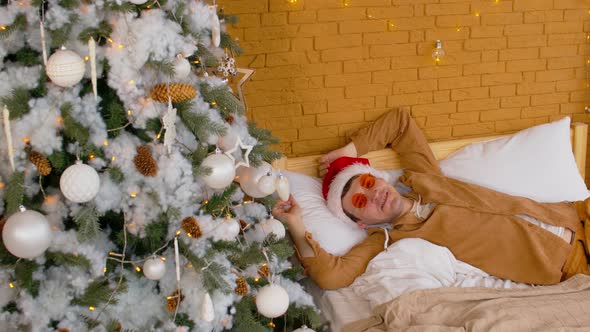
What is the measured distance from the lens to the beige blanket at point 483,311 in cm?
181

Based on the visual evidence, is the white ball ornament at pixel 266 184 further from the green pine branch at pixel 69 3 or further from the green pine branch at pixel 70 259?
the green pine branch at pixel 69 3

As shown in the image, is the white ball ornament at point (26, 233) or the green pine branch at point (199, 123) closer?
the white ball ornament at point (26, 233)

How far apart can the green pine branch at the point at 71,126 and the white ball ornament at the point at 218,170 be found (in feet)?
0.98

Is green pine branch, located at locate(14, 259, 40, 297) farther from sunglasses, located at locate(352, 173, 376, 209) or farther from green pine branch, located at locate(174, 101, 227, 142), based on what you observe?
sunglasses, located at locate(352, 173, 376, 209)

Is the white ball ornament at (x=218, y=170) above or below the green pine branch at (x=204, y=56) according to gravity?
below

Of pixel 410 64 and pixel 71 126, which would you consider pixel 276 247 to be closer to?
pixel 71 126

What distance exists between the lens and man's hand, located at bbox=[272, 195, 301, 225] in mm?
2186

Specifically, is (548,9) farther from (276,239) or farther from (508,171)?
(276,239)

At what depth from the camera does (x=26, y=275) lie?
1.39 m

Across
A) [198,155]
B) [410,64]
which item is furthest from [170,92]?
[410,64]

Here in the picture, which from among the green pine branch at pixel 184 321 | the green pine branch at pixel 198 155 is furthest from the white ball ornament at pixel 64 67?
the green pine branch at pixel 184 321

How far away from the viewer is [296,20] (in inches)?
102

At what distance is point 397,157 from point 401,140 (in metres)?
0.10

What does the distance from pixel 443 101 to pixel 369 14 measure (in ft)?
2.04
